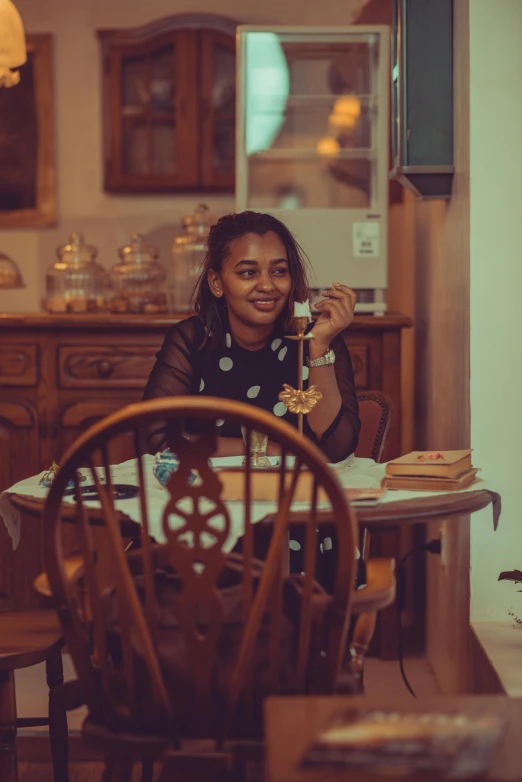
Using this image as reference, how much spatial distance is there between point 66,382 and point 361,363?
38.3 inches

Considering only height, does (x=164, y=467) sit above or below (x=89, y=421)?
Answer: above

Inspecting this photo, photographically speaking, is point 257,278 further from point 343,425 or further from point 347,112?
point 347,112

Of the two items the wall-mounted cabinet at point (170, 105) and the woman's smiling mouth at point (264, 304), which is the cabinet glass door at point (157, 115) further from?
the woman's smiling mouth at point (264, 304)

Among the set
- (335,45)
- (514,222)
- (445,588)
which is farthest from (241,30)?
(445,588)

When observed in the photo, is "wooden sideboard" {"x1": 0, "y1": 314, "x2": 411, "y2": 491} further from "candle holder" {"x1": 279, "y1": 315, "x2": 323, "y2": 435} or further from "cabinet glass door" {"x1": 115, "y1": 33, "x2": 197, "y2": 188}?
"candle holder" {"x1": 279, "y1": 315, "x2": 323, "y2": 435}

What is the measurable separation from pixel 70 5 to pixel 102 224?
0.86m

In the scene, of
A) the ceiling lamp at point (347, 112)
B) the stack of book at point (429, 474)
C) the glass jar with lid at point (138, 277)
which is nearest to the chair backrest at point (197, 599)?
the stack of book at point (429, 474)

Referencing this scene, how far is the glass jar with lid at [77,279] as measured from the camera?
12.1 feet

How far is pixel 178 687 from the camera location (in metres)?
1.51

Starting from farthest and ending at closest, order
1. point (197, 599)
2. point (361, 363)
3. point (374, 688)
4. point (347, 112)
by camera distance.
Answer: point (347, 112)
point (361, 363)
point (374, 688)
point (197, 599)

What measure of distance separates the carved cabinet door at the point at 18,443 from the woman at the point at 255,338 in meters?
1.08

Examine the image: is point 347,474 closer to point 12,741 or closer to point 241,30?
point 12,741

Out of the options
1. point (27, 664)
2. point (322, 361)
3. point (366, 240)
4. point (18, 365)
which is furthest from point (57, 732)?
point (366, 240)

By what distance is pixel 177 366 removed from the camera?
8.21ft
